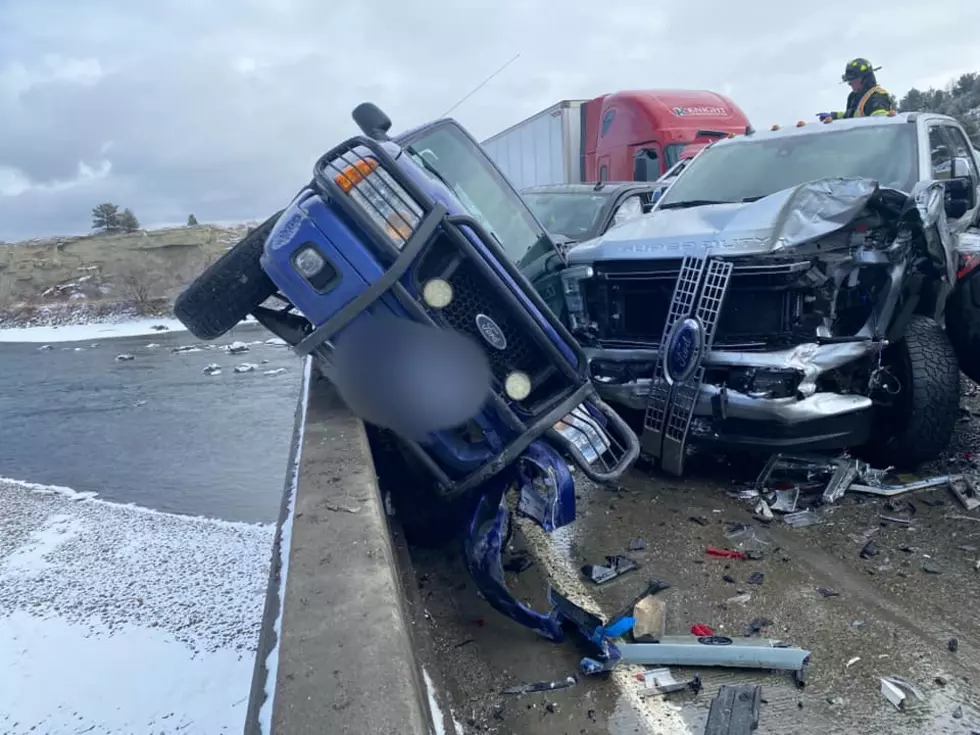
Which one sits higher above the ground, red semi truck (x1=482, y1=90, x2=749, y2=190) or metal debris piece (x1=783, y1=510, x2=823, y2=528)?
red semi truck (x1=482, y1=90, x2=749, y2=190)

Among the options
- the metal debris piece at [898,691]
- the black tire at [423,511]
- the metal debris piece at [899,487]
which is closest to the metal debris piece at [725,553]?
the metal debris piece at [898,691]

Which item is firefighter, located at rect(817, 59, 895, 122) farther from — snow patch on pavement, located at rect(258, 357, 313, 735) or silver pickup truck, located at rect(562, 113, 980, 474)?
snow patch on pavement, located at rect(258, 357, 313, 735)

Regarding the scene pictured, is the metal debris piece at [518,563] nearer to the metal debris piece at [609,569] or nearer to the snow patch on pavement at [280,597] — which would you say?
the metal debris piece at [609,569]

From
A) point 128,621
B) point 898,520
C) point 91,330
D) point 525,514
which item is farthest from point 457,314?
point 91,330

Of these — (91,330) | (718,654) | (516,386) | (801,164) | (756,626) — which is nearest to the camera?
(718,654)

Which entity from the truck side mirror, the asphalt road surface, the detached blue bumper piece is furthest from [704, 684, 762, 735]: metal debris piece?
the truck side mirror

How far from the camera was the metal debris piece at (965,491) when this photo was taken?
3932mm

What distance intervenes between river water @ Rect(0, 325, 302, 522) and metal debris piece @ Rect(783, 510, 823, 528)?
353 cm

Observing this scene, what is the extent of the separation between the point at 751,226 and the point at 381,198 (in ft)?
7.51

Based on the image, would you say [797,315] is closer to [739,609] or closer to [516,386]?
[739,609]

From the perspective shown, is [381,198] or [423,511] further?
[423,511]

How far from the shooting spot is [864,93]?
295 inches

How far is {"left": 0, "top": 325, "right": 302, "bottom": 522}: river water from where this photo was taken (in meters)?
6.16

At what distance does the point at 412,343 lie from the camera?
9.38 ft
